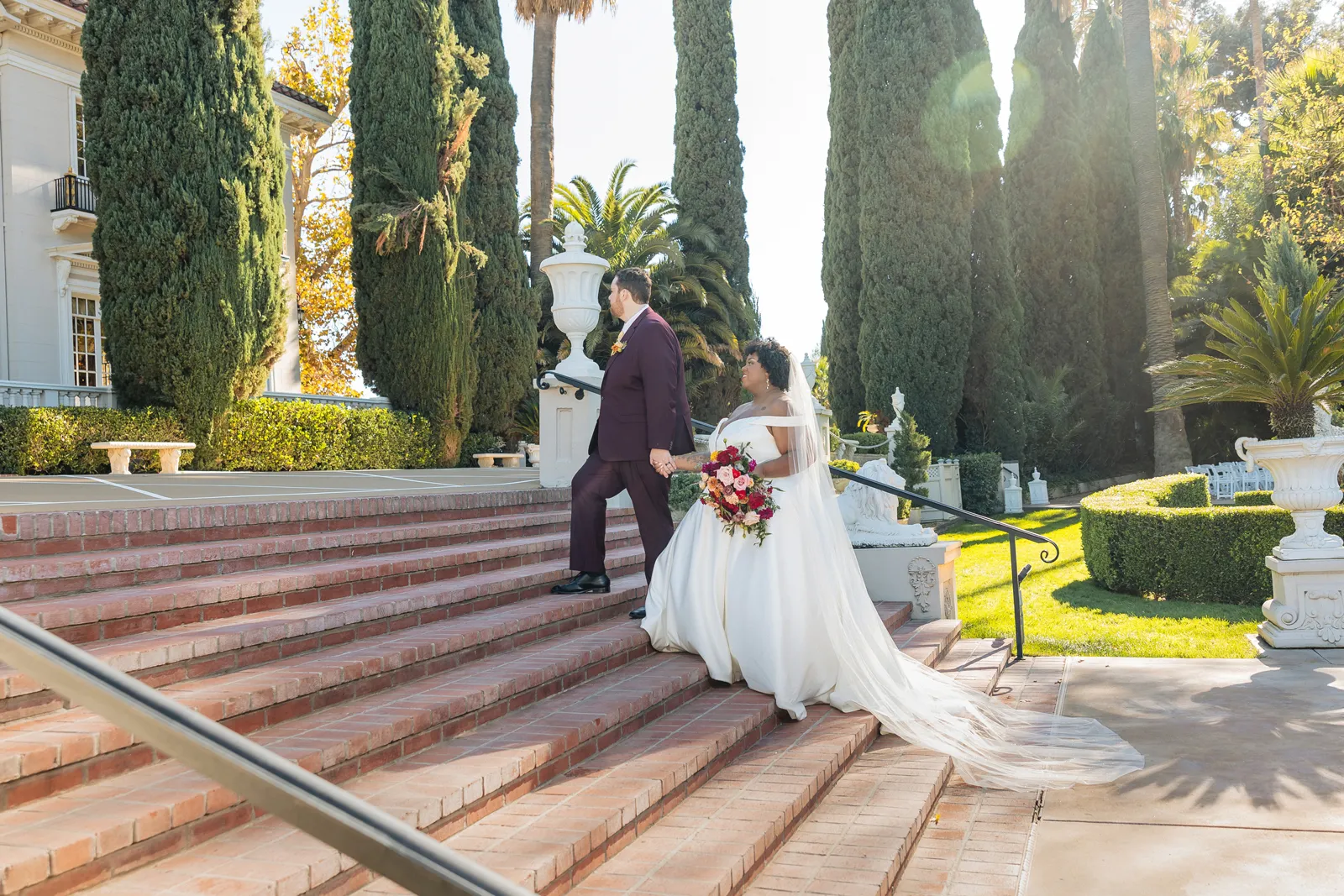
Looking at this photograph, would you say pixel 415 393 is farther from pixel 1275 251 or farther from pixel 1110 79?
pixel 1110 79

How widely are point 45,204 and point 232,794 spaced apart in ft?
51.5

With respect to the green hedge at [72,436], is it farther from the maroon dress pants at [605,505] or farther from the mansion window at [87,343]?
the maroon dress pants at [605,505]

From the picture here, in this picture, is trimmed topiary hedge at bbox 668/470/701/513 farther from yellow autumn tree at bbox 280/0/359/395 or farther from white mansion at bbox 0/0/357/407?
yellow autumn tree at bbox 280/0/359/395

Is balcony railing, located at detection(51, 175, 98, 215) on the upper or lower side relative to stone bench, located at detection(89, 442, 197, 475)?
upper

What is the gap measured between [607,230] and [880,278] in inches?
256

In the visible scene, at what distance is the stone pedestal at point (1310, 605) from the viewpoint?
25.5 ft

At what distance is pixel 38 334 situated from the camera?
15.3 meters

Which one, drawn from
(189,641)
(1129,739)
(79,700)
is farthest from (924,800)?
(79,700)

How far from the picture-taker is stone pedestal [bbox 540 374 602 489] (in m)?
8.66

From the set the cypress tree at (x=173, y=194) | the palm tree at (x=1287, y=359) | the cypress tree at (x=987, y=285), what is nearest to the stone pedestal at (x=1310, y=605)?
the palm tree at (x=1287, y=359)

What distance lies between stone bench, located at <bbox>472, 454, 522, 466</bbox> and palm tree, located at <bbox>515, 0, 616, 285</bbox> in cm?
501

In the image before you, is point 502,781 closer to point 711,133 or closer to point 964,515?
point 964,515

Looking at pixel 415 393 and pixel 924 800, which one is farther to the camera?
pixel 415 393

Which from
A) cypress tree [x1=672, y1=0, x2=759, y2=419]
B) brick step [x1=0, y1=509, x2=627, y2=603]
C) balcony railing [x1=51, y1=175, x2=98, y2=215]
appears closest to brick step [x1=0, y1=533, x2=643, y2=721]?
brick step [x1=0, y1=509, x2=627, y2=603]
